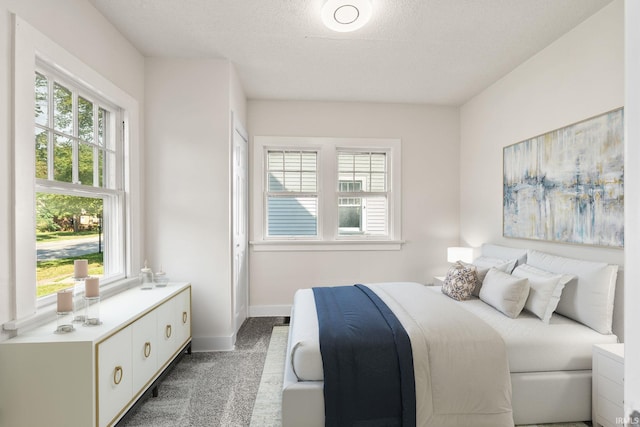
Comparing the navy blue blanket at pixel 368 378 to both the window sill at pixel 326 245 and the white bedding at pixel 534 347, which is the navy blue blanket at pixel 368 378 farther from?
the window sill at pixel 326 245

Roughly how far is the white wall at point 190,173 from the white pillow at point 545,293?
2.52 m

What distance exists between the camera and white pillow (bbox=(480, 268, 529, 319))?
89.3 inches

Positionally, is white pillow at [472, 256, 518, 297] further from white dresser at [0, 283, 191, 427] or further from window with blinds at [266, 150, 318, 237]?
white dresser at [0, 283, 191, 427]

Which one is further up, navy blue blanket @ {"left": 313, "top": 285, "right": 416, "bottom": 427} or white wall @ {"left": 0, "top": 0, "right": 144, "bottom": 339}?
white wall @ {"left": 0, "top": 0, "right": 144, "bottom": 339}

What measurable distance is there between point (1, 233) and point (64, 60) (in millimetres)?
1110

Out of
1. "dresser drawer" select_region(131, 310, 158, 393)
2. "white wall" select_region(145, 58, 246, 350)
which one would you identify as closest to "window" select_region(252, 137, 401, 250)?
"white wall" select_region(145, 58, 246, 350)

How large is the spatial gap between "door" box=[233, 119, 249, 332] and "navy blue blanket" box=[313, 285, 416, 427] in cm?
168

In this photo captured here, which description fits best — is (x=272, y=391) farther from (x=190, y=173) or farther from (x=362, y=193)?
(x=362, y=193)

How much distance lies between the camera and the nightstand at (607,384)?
172 cm

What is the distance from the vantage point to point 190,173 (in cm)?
295

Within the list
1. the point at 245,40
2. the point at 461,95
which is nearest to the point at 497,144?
the point at 461,95

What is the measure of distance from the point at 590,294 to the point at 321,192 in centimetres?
280
